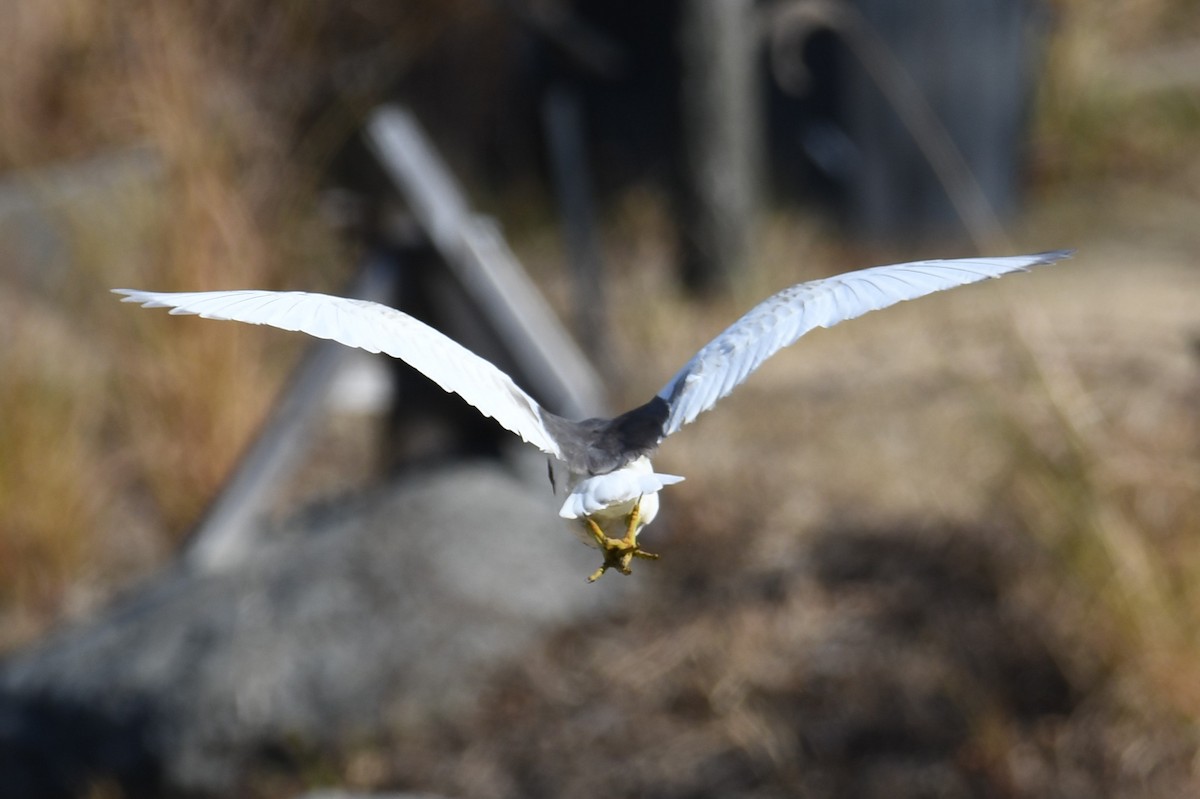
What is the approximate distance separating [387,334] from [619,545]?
0.76ft

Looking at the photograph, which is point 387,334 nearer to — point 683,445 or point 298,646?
point 298,646

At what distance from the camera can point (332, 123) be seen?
16.1 ft

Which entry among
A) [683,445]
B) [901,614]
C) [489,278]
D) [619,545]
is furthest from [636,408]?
[683,445]

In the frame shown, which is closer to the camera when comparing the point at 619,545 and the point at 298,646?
the point at 619,545

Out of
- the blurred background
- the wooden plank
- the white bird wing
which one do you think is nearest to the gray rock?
the blurred background

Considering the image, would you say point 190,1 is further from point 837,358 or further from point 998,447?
point 998,447

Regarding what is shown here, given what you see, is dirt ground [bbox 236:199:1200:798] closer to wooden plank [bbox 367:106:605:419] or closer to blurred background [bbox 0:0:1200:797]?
blurred background [bbox 0:0:1200:797]

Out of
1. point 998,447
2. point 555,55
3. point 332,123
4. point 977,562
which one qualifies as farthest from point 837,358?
point 332,123

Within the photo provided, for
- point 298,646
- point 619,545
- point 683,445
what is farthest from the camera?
point 683,445

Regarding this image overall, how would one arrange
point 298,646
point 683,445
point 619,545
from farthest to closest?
point 683,445 < point 298,646 < point 619,545

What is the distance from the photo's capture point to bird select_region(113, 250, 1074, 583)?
0.85 metres

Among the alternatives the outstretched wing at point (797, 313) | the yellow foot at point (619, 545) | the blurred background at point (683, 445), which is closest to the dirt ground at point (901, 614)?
the blurred background at point (683, 445)

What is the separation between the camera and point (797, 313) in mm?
923

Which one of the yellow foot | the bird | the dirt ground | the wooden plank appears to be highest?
the wooden plank
